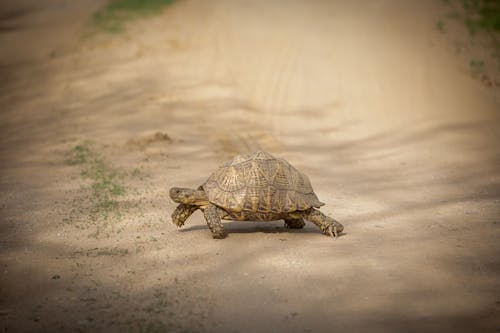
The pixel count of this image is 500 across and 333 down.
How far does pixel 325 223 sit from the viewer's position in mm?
6047

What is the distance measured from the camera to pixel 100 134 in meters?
10.9

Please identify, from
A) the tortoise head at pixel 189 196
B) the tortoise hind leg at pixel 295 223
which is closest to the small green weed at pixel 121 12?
the tortoise head at pixel 189 196

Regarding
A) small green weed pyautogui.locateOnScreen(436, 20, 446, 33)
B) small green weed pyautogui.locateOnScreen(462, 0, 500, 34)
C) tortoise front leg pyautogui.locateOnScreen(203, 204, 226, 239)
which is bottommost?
tortoise front leg pyautogui.locateOnScreen(203, 204, 226, 239)

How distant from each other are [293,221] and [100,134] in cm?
603

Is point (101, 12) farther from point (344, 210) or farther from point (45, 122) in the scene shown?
point (344, 210)

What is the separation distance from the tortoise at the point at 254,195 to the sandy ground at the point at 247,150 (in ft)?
0.91

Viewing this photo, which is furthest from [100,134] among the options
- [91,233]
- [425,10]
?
[425,10]

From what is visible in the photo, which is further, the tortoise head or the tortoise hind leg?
the tortoise hind leg

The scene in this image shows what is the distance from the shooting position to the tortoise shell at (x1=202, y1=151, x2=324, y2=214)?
18.8 ft

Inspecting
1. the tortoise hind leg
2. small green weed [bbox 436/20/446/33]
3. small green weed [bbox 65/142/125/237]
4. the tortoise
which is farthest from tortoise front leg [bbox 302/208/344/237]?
small green weed [bbox 436/20/446/33]

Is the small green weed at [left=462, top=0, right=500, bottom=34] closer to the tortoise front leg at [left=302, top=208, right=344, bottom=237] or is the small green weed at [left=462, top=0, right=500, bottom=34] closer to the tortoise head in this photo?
the tortoise front leg at [left=302, top=208, right=344, bottom=237]

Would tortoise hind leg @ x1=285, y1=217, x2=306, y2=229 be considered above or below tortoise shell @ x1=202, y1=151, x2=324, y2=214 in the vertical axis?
below

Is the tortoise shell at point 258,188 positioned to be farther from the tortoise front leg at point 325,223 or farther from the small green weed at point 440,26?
the small green weed at point 440,26

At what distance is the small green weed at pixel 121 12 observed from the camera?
16.5 metres
